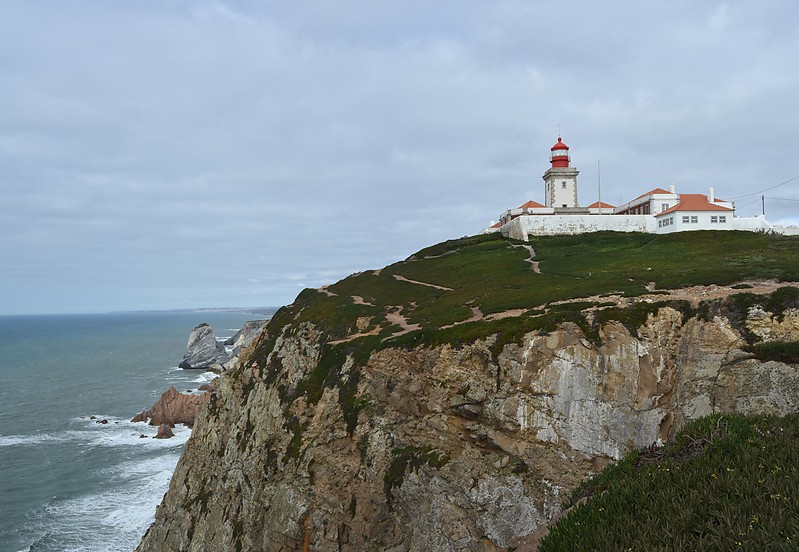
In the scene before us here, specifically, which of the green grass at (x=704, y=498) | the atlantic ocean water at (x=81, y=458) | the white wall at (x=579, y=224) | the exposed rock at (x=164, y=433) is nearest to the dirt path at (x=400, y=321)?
the green grass at (x=704, y=498)

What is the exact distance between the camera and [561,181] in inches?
2771

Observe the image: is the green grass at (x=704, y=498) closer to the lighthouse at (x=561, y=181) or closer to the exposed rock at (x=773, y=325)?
the exposed rock at (x=773, y=325)

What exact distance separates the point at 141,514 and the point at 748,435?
4655 cm

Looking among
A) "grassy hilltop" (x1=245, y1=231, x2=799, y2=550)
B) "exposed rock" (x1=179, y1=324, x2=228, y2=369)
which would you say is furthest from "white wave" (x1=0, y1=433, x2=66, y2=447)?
"exposed rock" (x1=179, y1=324, x2=228, y2=369)

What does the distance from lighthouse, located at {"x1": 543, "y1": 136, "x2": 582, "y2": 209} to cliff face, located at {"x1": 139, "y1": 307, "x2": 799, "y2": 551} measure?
49.2 m

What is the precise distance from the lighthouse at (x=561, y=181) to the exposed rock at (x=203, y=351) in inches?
3440

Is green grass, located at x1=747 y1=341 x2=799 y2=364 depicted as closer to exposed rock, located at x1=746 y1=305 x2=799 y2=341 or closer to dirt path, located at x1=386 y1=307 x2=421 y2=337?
exposed rock, located at x1=746 y1=305 x2=799 y2=341

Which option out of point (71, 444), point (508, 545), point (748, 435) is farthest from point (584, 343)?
point (71, 444)

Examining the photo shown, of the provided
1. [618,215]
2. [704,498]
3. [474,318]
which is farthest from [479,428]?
[618,215]

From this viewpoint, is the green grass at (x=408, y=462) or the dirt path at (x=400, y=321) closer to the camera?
the green grass at (x=408, y=462)

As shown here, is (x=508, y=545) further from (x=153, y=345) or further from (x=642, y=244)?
(x=153, y=345)

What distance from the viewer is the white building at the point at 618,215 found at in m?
52.3

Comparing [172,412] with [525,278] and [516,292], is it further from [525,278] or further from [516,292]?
[516,292]

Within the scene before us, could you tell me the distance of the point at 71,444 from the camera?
57.7m
